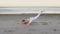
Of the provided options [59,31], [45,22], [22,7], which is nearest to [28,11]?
[22,7]

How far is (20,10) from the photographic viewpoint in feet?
3.04

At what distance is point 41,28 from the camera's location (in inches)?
36.4

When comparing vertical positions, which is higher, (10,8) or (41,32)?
(10,8)

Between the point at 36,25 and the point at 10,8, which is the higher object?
the point at 10,8

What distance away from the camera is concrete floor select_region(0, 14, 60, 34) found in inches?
36.1

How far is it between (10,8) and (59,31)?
46 centimetres

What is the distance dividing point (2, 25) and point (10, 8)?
0.16 meters

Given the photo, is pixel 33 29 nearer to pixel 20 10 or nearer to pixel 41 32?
pixel 41 32

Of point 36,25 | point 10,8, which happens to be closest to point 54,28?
point 36,25

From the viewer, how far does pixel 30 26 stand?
0.93 metres

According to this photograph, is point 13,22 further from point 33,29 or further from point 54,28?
point 54,28

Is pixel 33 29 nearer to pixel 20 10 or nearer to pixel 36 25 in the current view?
pixel 36 25

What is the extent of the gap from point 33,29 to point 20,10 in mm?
195

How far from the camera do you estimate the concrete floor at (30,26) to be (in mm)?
916
